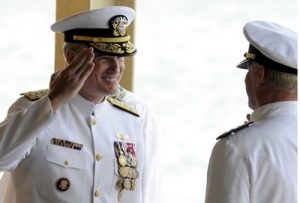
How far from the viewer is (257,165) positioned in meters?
1.93

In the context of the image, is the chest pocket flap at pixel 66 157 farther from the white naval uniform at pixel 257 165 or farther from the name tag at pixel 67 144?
the white naval uniform at pixel 257 165

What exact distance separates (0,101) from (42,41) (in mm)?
445

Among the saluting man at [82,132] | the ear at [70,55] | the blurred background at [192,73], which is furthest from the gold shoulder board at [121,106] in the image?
the blurred background at [192,73]

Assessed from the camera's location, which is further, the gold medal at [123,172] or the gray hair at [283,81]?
the gold medal at [123,172]

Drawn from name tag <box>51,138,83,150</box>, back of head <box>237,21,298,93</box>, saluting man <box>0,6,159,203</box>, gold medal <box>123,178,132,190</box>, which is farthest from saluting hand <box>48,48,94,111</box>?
back of head <box>237,21,298,93</box>

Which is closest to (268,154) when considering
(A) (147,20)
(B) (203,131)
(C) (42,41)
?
(B) (203,131)

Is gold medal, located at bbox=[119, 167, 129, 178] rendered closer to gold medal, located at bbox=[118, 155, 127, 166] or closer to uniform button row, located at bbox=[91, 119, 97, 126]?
gold medal, located at bbox=[118, 155, 127, 166]

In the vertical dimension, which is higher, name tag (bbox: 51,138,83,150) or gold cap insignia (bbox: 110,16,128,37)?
gold cap insignia (bbox: 110,16,128,37)

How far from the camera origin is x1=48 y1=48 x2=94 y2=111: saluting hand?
2332 millimetres

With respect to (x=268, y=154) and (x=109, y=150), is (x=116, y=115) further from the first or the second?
(x=268, y=154)

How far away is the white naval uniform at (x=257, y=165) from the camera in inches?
76.0

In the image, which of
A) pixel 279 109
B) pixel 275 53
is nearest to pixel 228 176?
pixel 279 109

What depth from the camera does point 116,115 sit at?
276 centimetres

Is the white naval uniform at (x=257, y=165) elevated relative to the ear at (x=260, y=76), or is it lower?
lower
